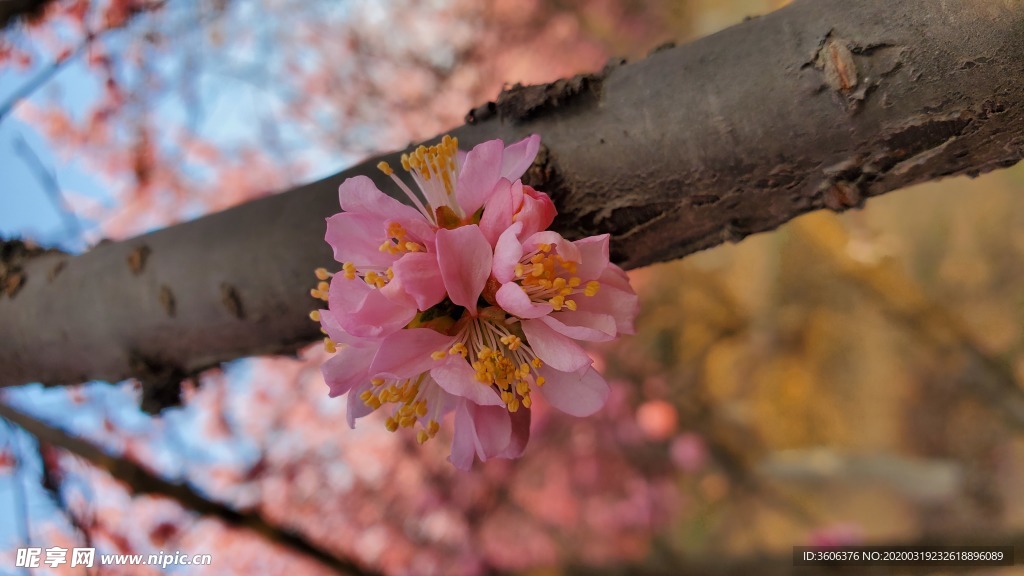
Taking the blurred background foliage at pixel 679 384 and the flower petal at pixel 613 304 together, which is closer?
the flower petal at pixel 613 304

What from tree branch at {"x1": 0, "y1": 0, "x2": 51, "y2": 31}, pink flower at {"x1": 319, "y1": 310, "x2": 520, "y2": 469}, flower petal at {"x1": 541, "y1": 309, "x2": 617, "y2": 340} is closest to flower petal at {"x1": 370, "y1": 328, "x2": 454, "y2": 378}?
pink flower at {"x1": 319, "y1": 310, "x2": 520, "y2": 469}

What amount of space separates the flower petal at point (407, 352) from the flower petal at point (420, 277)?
0.03 metres

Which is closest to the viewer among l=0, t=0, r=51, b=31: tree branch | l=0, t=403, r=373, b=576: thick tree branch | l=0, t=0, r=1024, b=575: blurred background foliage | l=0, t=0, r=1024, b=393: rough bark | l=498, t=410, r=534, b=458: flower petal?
l=0, t=0, r=1024, b=393: rough bark

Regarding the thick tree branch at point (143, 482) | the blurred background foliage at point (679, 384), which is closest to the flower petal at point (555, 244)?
the thick tree branch at point (143, 482)

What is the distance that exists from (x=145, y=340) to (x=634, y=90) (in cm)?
70

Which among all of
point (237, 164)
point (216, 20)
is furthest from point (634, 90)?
point (237, 164)

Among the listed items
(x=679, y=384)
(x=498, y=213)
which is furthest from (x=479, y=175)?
(x=679, y=384)

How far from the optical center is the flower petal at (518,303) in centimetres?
49

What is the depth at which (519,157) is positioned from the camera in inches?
21.7

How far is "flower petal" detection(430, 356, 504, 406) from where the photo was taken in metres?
0.50

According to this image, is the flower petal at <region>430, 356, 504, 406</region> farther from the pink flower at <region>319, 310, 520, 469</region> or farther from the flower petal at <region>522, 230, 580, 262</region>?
the flower petal at <region>522, 230, 580, 262</region>

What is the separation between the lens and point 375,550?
2.59 metres

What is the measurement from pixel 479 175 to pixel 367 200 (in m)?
0.10

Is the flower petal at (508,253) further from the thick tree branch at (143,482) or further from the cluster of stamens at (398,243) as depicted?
the thick tree branch at (143,482)
